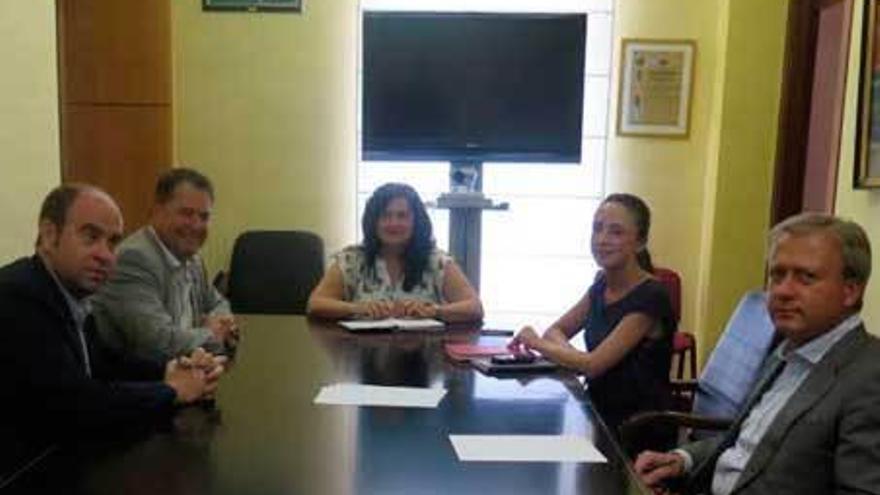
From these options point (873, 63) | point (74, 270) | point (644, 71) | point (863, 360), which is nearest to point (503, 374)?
point (863, 360)

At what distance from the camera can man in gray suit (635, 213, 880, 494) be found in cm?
149

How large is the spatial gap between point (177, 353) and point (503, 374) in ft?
2.90

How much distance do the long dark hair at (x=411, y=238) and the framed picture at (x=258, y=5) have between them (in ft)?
5.60

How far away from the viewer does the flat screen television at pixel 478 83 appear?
4.15 metres

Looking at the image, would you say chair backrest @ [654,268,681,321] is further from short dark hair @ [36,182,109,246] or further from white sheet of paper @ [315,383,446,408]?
short dark hair @ [36,182,109,246]

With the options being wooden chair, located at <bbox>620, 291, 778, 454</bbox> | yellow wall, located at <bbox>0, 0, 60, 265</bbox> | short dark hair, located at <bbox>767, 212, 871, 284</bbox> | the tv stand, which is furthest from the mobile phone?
the tv stand

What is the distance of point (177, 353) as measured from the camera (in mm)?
2262

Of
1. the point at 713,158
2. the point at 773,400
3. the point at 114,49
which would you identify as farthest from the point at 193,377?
the point at 713,158

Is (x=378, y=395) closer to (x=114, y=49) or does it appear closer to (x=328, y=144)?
(x=328, y=144)

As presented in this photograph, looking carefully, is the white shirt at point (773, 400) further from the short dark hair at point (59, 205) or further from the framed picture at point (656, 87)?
the framed picture at point (656, 87)

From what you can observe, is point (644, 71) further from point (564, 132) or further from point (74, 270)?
point (74, 270)

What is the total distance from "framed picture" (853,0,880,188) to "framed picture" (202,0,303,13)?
109 inches

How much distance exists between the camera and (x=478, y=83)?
417 cm

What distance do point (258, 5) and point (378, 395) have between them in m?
3.03
